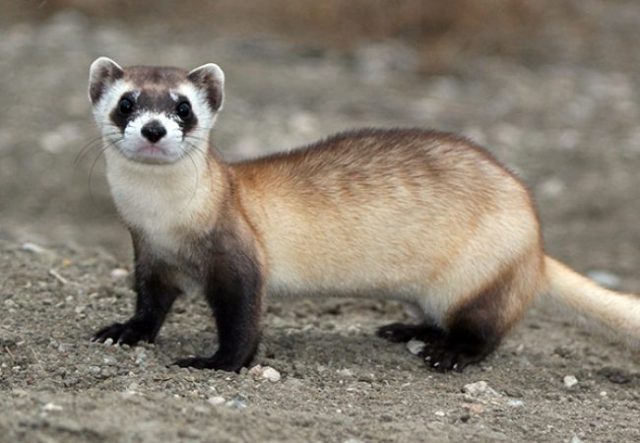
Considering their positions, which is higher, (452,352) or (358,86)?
(452,352)

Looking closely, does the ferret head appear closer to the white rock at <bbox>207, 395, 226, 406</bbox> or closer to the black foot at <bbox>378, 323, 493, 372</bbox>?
the white rock at <bbox>207, 395, 226, 406</bbox>

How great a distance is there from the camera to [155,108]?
4250mm

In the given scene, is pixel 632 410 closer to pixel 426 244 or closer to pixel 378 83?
pixel 426 244

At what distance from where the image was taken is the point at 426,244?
497 centimetres

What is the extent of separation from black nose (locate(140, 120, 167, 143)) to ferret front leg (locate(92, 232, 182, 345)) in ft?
2.27

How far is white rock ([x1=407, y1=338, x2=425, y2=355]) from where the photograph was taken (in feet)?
16.8

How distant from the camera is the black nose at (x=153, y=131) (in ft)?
13.5

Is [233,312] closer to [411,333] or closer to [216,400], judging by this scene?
[216,400]

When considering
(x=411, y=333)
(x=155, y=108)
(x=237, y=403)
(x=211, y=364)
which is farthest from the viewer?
(x=411, y=333)

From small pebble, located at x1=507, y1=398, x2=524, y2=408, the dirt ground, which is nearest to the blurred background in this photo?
the dirt ground

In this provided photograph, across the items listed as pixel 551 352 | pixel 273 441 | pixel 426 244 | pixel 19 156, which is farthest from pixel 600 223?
pixel 273 441

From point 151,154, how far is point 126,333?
893mm

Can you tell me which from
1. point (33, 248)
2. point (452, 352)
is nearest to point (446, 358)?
point (452, 352)

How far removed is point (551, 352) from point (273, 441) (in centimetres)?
226
